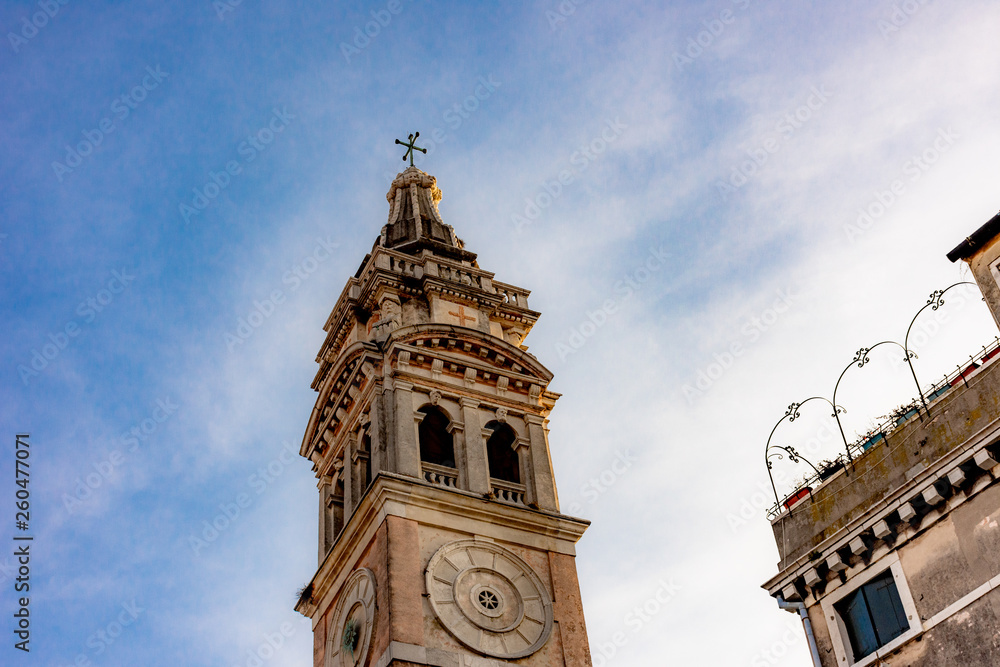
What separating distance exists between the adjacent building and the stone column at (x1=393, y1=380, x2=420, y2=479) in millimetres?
15844

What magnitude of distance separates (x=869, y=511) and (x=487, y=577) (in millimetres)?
16074

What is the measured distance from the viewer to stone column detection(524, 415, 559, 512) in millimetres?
38875

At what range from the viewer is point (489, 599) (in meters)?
35.1

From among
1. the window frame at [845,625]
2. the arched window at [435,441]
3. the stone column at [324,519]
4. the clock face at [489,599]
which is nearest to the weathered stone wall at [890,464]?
the window frame at [845,625]

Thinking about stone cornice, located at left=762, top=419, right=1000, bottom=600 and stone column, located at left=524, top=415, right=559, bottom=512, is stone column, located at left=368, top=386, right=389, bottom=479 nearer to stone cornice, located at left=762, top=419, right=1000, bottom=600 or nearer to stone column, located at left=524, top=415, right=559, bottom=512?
stone column, located at left=524, top=415, right=559, bottom=512

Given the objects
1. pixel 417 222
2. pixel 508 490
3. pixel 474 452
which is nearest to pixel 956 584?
pixel 508 490

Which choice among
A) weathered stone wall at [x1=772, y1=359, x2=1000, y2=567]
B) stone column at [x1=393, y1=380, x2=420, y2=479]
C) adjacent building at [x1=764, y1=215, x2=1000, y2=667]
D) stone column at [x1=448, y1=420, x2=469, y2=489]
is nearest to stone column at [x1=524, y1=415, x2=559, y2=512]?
stone column at [x1=448, y1=420, x2=469, y2=489]

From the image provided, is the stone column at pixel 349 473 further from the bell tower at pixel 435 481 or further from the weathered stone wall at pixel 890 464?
the weathered stone wall at pixel 890 464

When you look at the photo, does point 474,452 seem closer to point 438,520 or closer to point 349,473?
point 438,520

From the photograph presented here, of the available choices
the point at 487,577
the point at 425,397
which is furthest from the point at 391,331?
the point at 487,577

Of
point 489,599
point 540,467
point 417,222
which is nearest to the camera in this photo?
point 489,599

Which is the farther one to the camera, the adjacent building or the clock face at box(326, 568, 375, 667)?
the clock face at box(326, 568, 375, 667)

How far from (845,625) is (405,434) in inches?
738

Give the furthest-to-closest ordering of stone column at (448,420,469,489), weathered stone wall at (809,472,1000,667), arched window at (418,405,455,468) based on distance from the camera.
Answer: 1. arched window at (418,405,455,468)
2. stone column at (448,420,469,489)
3. weathered stone wall at (809,472,1000,667)
